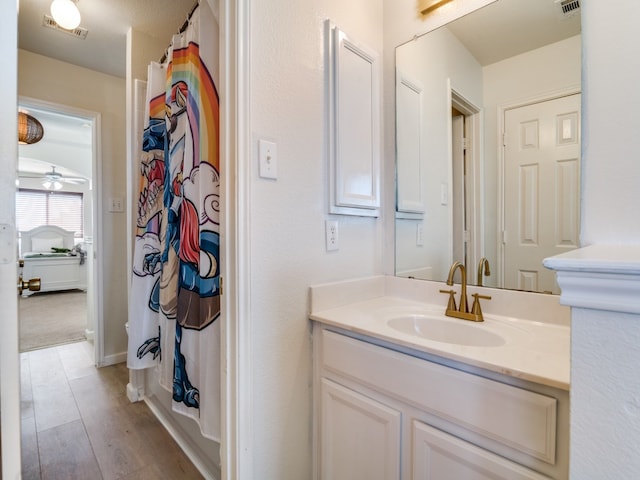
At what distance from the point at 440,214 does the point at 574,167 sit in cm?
50

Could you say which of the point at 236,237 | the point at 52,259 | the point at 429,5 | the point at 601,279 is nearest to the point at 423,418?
the point at 601,279

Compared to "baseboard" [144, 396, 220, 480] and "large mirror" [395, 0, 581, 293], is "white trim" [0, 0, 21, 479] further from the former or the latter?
"large mirror" [395, 0, 581, 293]

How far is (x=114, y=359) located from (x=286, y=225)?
243 cm

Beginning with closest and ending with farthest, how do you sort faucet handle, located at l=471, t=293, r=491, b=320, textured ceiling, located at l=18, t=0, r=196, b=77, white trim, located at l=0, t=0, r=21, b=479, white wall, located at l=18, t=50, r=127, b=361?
1. white trim, located at l=0, t=0, r=21, b=479
2. faucet handle, located at l=471, t=293, r=491, b=320
3. textured ceiling, located at l=18, t=0, r=196, b=77
4. white wall, located at l=18, t=50, r=127, b=361

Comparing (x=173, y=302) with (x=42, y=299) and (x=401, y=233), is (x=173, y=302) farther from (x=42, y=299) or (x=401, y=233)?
(x=42, y=299)

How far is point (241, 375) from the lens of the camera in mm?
1003

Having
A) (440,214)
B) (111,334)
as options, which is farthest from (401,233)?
(111,334)

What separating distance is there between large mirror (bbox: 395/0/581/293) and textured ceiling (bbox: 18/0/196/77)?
1518 millimetres

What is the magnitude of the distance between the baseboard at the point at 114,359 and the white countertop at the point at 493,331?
2.33 metres

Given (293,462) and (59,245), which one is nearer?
(293,462)

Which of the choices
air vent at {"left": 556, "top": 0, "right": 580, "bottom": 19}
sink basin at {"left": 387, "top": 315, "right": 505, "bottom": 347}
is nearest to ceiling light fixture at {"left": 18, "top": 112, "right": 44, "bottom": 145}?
sink basin at {"left": 387, "top": 315, "right": 505, "bottom": 347}

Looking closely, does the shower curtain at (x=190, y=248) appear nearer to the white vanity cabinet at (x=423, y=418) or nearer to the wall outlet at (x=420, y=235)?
the white vanity cabinet at (x=423, y=418)

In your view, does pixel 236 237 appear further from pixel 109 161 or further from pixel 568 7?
pixel 109 161

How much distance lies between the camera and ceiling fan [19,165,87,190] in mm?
5879
